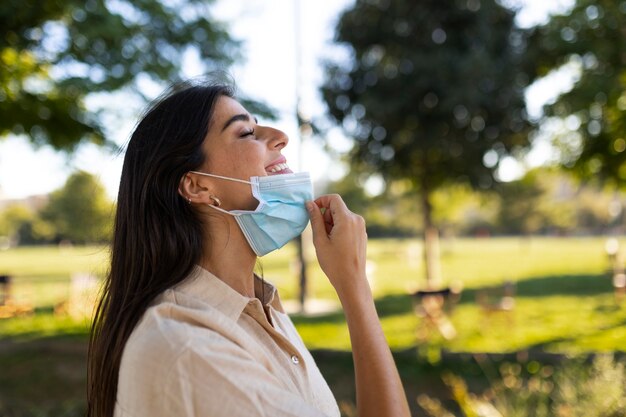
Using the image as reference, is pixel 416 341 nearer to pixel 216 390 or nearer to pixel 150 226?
pixel 150 226

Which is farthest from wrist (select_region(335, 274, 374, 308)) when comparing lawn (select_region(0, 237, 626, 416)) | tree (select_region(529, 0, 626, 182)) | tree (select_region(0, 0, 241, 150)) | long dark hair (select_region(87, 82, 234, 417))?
tree (select_region(529, 0, 626, 182))

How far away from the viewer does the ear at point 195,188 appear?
1.68 meters

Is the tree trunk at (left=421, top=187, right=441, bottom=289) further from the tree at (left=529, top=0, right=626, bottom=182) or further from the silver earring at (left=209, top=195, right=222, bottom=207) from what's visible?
the silver earring at (left=209, top=195, right=222, bottom=207)

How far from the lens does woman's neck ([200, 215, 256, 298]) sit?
168 centimetres

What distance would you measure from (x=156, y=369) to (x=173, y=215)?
0.48 metres

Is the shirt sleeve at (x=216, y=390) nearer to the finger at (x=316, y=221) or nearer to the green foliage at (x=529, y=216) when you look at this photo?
the finger at (x=316, y=221)

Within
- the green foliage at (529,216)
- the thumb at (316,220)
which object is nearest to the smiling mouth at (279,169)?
the thumb at (316,220)

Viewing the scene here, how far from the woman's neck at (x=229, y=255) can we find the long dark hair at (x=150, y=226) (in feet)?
0.15

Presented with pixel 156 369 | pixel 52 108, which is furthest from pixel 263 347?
pixel 52 108

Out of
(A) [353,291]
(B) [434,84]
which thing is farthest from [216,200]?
(B) [434,84]

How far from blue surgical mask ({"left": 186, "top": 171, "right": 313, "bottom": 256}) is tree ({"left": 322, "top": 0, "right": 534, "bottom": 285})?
14293 mm

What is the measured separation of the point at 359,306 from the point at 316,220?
27 cm

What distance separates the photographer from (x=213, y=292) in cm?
153

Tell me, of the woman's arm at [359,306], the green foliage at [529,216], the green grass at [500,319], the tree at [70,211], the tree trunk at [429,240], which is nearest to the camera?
the woman's arm at [359,306]
